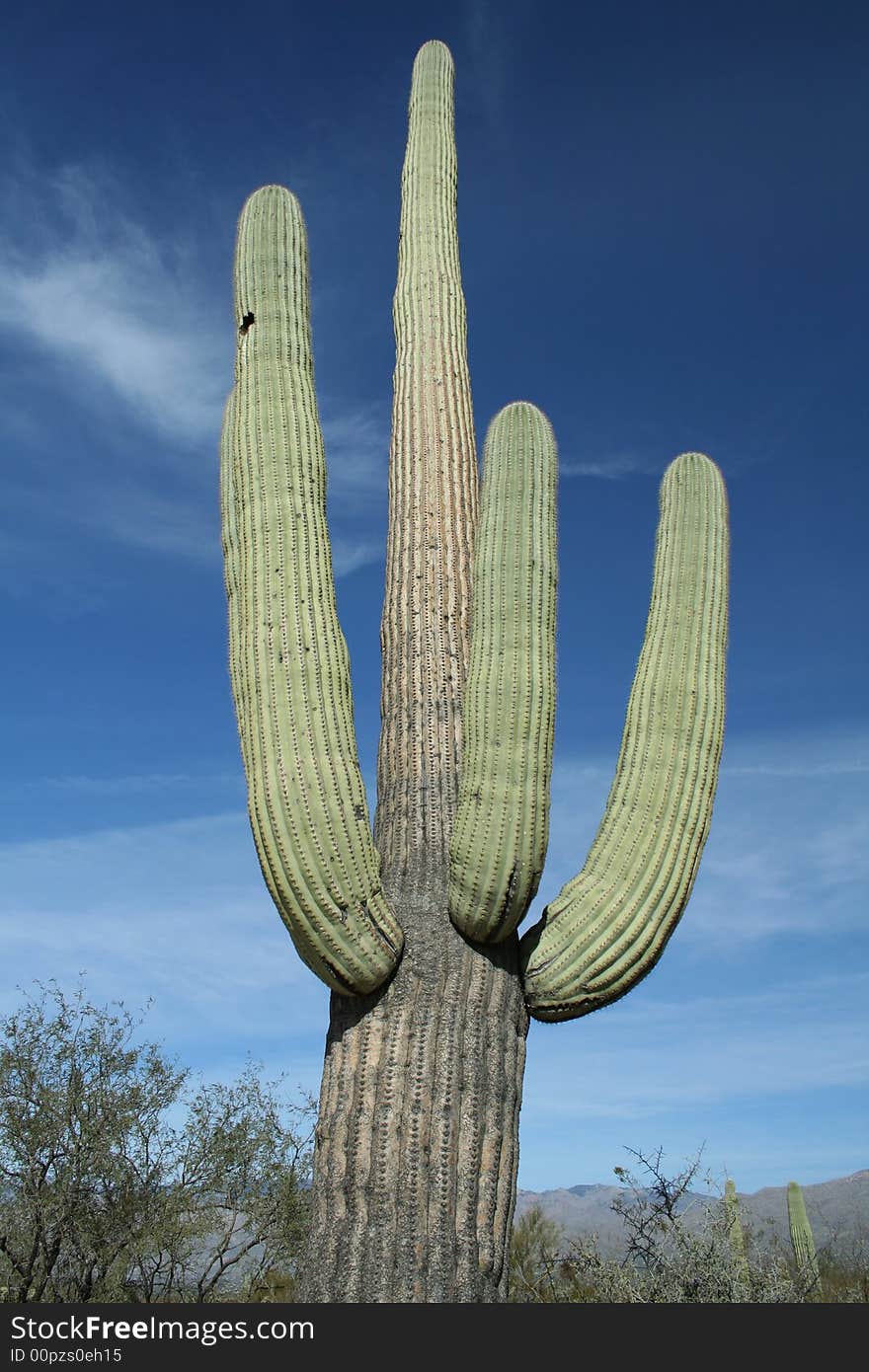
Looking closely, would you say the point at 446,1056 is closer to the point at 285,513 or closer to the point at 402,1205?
the point at 402,1205

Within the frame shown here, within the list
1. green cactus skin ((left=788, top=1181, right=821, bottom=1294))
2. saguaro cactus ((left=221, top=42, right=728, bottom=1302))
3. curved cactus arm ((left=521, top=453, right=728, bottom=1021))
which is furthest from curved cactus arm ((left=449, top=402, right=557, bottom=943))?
green cactus skin ((left=788, top=1181, right=821, bottom=1294))

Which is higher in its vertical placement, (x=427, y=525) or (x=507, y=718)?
(x=427, y=525)

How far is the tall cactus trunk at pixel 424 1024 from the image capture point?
3.69 metres

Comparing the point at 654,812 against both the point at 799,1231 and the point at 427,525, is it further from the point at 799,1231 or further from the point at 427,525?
the point at 799,1231

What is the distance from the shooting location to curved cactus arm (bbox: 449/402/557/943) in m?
4.04

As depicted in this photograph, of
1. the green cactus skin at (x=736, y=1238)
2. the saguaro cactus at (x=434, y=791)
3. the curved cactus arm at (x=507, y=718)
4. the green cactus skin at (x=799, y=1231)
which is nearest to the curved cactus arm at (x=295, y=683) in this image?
the saguaro cactus at (x=434, y=791)

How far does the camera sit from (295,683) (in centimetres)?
400

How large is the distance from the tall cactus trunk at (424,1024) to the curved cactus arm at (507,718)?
19 centimetres

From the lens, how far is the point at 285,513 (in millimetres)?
4297

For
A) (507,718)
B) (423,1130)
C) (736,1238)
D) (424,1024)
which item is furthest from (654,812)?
(736,1238)

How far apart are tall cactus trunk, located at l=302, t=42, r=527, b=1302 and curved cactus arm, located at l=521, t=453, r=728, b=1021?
0.24m

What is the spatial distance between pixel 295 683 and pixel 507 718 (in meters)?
0.78
